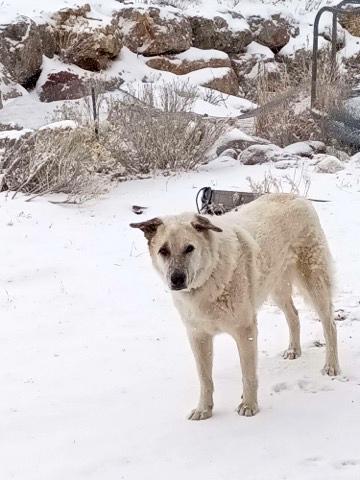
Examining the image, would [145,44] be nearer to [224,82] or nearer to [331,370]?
[224,82]

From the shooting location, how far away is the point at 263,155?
10.0m

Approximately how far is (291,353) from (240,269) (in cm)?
100

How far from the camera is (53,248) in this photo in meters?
6.65

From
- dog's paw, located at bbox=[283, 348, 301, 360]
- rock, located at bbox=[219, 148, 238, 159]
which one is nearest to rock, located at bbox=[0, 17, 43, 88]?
rock, located at bbox=[219, 148, 238, 159]

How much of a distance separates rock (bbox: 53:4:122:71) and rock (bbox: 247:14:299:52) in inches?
177

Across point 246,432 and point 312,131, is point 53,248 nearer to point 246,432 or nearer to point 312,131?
point 246,432

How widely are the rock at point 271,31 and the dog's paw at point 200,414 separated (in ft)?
51.5

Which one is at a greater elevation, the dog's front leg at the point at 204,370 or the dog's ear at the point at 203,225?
the dog's ear at the point at 203,225

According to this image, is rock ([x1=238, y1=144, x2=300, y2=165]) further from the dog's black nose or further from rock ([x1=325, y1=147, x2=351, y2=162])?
the dog's black nose

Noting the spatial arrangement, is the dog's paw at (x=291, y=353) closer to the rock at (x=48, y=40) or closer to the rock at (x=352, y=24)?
the rock at (x=48, y=40)

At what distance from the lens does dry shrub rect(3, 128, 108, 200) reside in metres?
8.29

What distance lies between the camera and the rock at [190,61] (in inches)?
631

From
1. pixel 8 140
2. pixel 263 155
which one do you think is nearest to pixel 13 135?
pixel 8 140

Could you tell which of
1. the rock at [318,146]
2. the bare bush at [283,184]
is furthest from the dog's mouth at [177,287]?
the rock at [318,146]
